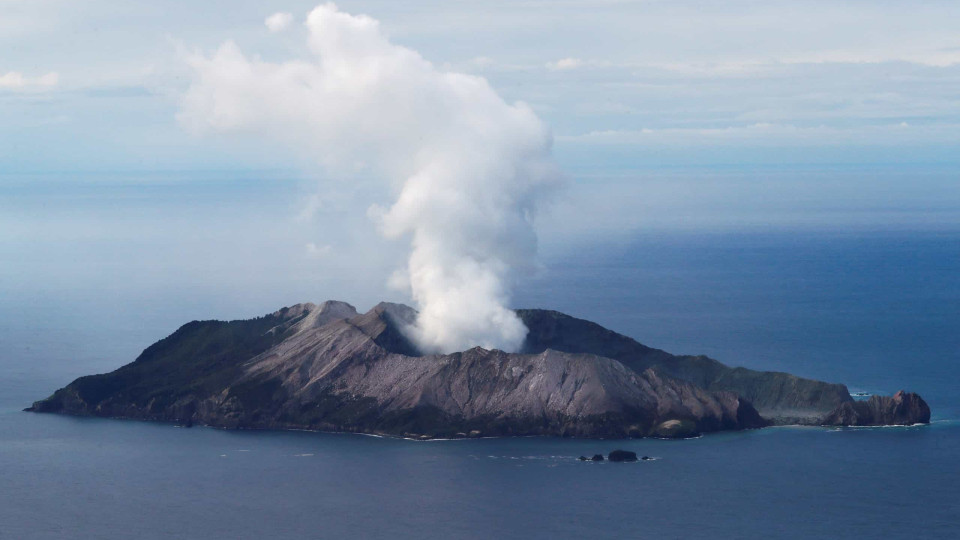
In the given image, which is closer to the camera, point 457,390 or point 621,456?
point 621,456

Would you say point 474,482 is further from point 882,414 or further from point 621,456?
point 882,414

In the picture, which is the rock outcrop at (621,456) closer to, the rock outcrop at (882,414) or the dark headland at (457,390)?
the dark headland at (457,390)

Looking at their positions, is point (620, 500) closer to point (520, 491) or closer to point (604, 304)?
point (520, 491)

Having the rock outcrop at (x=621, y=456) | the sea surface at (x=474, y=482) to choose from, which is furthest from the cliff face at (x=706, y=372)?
the rock outcrop at (x=621, y=456)

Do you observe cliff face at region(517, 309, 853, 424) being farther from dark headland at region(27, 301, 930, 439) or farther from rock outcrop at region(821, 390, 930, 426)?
rock outcrop at region(821, 390, 930, 426)

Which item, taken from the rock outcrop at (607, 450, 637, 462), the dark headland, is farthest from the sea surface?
the dark headland

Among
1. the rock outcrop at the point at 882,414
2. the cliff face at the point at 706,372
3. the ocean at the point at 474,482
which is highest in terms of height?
the cliff face at the point at 706,372

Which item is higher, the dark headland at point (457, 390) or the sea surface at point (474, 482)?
the dark headland at point (457, 390)

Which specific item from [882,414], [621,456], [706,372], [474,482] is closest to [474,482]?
[474,482]
